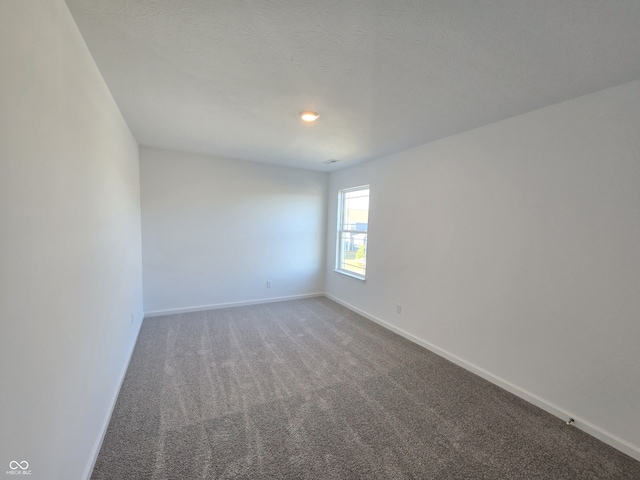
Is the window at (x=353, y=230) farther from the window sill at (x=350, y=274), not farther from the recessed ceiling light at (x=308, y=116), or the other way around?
the recessed ceiling light at (x=308, y=116)

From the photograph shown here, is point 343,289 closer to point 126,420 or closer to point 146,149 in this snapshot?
point 126,420

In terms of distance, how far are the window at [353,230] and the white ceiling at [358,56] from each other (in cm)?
187

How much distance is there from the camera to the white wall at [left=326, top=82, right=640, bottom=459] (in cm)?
174

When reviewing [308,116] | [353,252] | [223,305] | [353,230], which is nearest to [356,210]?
[353,230]

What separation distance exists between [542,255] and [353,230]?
106 inches

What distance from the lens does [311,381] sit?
2.40 metres

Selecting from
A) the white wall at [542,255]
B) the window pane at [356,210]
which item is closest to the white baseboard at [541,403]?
the white wall at [542,255]

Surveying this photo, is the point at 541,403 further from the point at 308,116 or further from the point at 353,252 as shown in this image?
the point at 308,116

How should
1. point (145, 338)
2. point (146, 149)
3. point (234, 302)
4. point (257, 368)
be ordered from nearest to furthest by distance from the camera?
1. point (257, 368)
2. point (145, 338)
3. point (146, 149)
4. point (234, 302)

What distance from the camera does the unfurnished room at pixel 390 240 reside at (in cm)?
112

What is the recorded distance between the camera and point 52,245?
110 centimetres

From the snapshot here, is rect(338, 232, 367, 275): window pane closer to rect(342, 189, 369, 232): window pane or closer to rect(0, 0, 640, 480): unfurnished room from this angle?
rect(342, 189, 369, 232): window pane

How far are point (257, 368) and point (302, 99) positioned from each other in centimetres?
242

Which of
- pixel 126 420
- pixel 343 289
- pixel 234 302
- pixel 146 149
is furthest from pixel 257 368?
pixel 146 149
